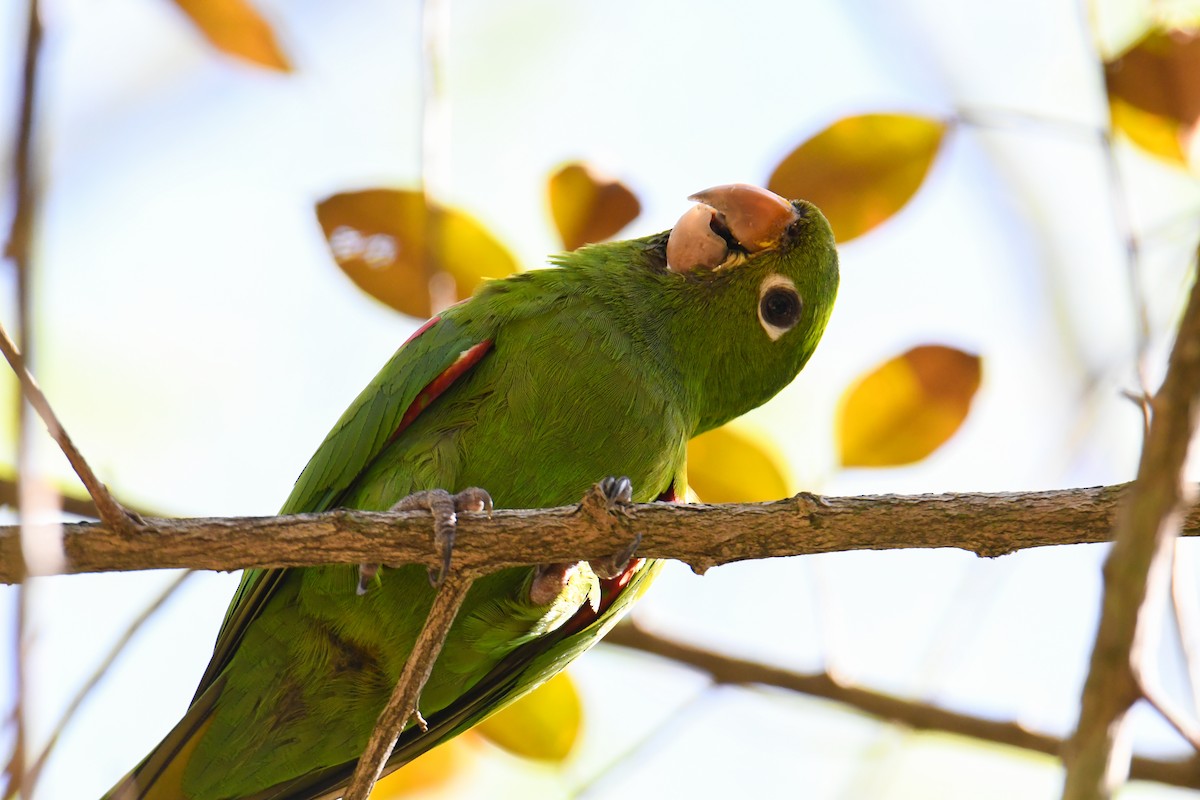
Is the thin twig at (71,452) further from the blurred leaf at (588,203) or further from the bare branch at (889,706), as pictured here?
the bare branch at (889,706)

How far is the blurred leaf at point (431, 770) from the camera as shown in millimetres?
3695

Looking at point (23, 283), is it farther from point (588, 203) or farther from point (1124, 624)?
point (588, 203)

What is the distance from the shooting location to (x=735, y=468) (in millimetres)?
3412

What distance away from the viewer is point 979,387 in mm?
3234

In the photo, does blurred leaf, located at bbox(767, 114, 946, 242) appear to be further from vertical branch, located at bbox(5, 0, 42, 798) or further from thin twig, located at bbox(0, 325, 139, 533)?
vertical branch, located at bbox(5, 0, 42, 798)

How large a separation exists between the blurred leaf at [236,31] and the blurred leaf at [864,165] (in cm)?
142

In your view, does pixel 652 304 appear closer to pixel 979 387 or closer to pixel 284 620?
pixel 979 387

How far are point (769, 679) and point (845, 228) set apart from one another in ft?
4.90

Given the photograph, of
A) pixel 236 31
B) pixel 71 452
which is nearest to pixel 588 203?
pixel 236 31

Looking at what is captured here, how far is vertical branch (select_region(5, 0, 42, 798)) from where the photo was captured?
1.21 metres

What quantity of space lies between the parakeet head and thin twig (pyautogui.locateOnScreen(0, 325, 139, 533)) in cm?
171

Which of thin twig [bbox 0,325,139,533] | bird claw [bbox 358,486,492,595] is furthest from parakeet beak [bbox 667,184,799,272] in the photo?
thin twig [bbox 0,325,139,533]

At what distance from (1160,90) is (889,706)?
2009 mm

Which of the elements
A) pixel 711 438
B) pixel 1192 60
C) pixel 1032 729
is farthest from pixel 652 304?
pixel 1032 729
